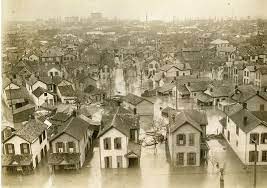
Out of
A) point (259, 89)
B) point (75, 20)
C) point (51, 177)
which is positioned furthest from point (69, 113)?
point (259, 89)

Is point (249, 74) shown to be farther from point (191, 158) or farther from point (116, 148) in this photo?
point (116, 148)

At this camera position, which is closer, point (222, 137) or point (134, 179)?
point (134, 179)

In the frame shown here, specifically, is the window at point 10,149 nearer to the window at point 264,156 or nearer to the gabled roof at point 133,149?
the gabled roof at point 133,149

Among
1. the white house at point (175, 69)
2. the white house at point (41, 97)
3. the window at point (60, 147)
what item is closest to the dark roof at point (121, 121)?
the window at point (60, 147)

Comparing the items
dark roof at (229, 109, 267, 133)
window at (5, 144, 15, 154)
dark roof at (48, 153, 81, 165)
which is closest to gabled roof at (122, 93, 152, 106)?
dark roof at (48, 153, 81, 165)

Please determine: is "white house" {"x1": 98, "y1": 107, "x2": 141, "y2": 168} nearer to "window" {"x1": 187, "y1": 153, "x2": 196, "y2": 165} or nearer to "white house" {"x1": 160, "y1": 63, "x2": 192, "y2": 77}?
"window" {"x1": 187, "y1": 153, "x2": 196, "y2": 165}

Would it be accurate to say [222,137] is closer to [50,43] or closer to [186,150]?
[186,150]
